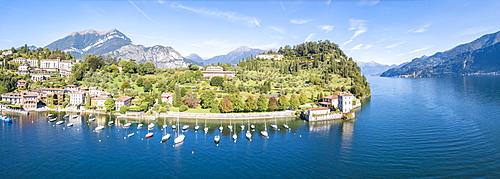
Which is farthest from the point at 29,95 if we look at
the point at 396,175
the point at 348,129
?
the point at 396,175

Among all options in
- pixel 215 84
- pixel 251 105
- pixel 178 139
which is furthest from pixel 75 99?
pixel 251 105

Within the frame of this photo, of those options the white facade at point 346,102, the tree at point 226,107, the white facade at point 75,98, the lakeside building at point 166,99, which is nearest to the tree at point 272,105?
the tree at point 226,107

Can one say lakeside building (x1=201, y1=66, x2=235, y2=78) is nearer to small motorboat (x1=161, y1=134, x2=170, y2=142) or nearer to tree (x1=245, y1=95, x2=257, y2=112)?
tree (x1=245, y1=95, x2=257, y2=112)

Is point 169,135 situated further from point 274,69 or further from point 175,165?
point 274,69

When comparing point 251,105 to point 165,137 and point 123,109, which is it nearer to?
point 165,137

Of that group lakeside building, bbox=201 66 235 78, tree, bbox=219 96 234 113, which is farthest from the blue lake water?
lakeside building, bbox=201 66 235 78
